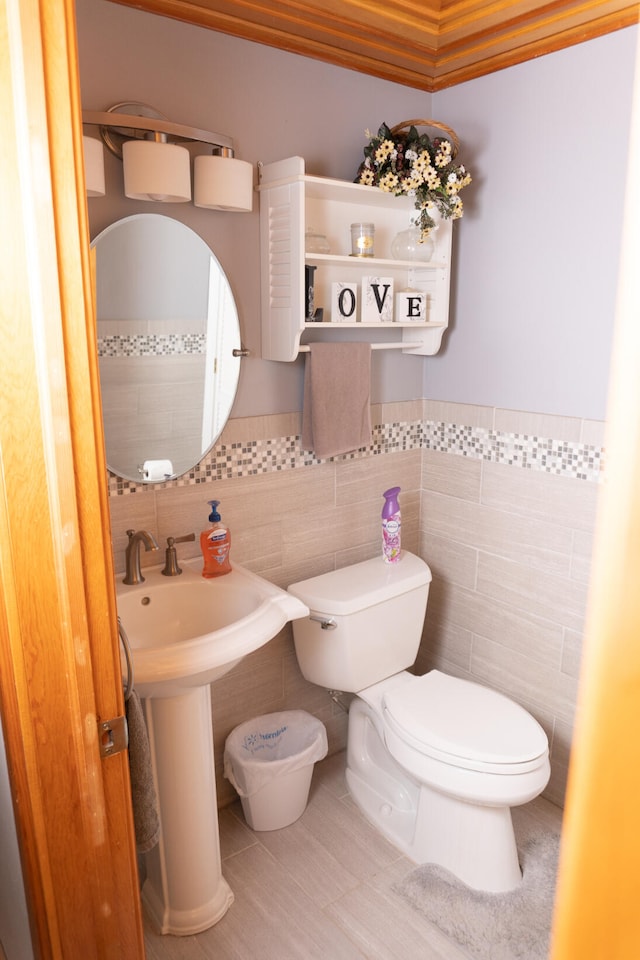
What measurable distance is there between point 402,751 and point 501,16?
2.07 m

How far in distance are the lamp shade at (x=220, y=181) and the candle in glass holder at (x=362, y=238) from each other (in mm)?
437

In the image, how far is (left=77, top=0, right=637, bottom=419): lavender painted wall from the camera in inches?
69.3

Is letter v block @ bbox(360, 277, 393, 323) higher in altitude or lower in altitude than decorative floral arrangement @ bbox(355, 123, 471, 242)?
lower

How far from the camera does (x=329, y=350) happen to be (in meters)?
2.13

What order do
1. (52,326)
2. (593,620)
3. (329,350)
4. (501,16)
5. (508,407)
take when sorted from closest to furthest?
1. (593,620)
2. (52,326)
3. (501,16)
4. (329,350)
5. (508,407)

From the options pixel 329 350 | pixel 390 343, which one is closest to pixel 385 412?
pixel 390 343

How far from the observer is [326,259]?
200 centimetres

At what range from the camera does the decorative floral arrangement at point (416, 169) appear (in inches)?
81.6

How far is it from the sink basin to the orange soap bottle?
0.03 m

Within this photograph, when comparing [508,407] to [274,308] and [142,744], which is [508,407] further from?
[142,744]

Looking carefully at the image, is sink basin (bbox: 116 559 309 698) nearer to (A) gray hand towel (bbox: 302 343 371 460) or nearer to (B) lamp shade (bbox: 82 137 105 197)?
(A) gray hand towel (bbox: 302 343 371 460)

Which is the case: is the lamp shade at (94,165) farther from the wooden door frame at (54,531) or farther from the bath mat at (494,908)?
the bath mat at (494,908)

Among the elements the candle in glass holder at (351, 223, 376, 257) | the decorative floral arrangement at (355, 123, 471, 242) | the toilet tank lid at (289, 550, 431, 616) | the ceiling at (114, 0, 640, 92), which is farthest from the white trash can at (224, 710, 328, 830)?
the ceiling at (114, 0, 640, 92)

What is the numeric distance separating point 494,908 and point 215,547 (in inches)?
49.8
